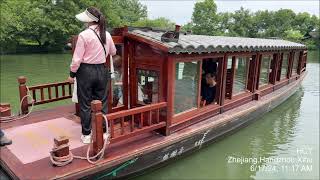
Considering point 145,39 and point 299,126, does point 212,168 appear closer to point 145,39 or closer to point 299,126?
point 145,39

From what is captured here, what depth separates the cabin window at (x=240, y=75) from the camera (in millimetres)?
6465

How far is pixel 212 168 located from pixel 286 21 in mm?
51520

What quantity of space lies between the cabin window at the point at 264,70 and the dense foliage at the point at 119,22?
3048 millimetres

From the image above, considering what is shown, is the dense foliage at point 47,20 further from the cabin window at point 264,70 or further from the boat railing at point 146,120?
the boat railing at point 146,120

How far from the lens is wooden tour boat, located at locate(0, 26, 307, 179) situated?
11.7ft

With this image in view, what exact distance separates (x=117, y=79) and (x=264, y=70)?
468 cm

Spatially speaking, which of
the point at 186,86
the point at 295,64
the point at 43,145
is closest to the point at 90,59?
the point at 43,145

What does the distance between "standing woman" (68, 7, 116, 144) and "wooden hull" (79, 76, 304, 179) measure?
0.79 m

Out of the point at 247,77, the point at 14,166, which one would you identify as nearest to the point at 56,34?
the point at 247,77

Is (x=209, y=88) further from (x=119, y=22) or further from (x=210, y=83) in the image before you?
(x=119, y=22)

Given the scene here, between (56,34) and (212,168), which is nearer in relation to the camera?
(212,168)

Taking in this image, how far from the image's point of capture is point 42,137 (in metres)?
4.27

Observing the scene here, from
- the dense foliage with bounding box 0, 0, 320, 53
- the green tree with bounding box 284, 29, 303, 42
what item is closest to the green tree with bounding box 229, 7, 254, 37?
the dense foliage with bounding box 0, 0, 320, 53

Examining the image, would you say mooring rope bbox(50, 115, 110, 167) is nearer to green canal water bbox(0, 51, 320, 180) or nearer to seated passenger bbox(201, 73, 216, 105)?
green canal water bbox(0, 51, 320, 180)
